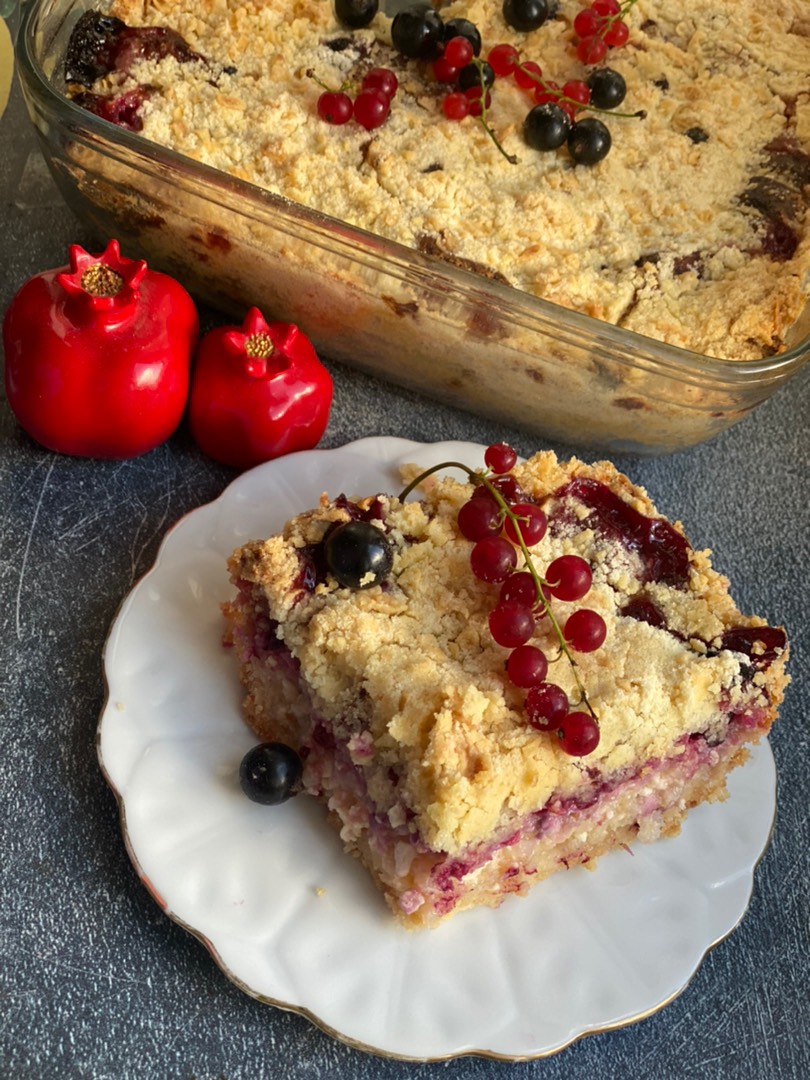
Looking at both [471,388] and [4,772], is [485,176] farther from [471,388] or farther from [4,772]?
[4,772]

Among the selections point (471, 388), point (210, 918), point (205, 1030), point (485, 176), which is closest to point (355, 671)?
point (210, 918)

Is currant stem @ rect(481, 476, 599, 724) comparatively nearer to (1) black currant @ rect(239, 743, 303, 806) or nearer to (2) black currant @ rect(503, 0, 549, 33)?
(1) black currant @ rect(239, 743, 303, 806)

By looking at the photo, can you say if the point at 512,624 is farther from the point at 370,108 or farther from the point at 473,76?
the point at 473,76

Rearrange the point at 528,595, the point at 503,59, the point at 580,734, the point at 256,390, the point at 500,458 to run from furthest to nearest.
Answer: the point at 503,59, the point at 256,390, the point at 500,458, the point at 528,595, the point at 580,734

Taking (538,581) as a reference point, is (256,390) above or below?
below

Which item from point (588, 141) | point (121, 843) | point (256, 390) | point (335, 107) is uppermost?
point (588, 141)

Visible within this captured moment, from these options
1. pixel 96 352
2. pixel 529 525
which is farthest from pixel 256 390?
pixel 529 525
